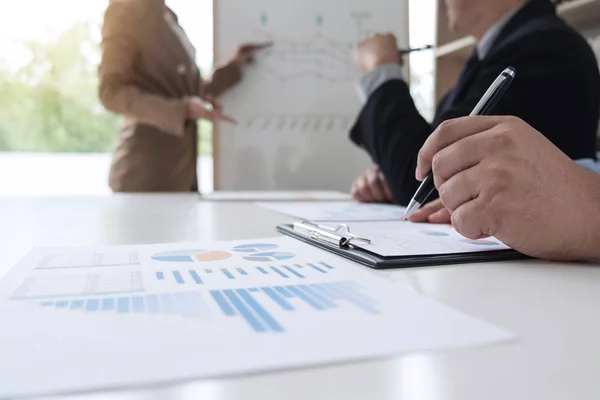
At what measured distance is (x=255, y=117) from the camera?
1.83 m

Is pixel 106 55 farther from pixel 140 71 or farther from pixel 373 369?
pixel 373 369

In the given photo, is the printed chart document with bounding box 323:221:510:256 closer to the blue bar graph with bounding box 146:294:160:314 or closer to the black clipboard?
the black clipboard

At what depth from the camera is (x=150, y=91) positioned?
1.58 meters

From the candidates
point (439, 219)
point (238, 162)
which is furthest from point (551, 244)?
point (238, 162)

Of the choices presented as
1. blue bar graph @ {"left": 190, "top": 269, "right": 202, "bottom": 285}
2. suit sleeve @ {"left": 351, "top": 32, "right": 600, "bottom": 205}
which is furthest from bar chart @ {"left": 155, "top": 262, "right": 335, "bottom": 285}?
suit sleeve @ {"left": 351, "top": 32, "right": 600, "bottom": 205}

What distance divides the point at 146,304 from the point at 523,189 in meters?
0.31

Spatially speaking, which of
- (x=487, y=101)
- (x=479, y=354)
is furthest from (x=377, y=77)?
(x=479, y=354)

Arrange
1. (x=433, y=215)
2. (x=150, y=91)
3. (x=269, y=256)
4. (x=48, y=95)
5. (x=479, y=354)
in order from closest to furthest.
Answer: (x=479, y=354), (x=269, y=256), (x=433, y=215), (x=150, y=91), (x=48, y=95)

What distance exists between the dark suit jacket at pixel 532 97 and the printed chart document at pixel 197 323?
0.52 meters

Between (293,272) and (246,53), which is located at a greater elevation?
(246,53)

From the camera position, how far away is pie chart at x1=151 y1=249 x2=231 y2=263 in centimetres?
44

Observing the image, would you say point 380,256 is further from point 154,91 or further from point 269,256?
point 154,91

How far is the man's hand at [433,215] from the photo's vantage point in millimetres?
701

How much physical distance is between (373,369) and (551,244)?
0.29 m
